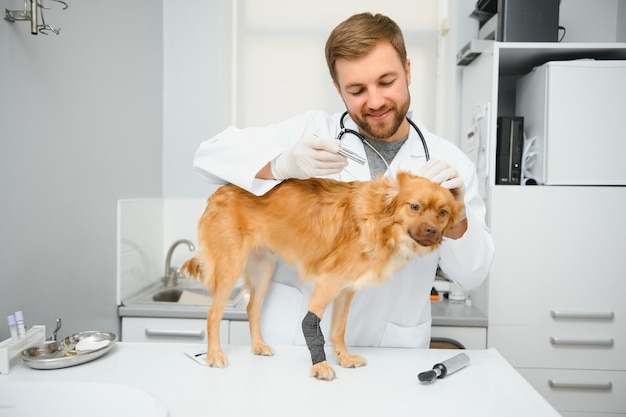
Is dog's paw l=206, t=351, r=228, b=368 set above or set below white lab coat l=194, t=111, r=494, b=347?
below

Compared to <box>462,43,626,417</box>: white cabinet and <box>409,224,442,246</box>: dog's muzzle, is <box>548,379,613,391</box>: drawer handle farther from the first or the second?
<box>409,224,442,246</box>: dog's muzzle

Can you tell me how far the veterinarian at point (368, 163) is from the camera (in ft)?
4.87

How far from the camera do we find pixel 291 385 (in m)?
1.29

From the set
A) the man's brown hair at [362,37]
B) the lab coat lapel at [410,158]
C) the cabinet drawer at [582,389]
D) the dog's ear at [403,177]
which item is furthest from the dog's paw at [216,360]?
the cabinet drawer at [582,389]

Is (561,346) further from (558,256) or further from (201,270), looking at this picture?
(201,270)

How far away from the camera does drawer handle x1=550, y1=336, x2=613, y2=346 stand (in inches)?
100

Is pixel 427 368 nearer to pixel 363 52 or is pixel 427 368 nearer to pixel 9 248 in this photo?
pixel 363 52

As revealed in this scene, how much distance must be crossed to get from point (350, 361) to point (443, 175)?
0.59 meters

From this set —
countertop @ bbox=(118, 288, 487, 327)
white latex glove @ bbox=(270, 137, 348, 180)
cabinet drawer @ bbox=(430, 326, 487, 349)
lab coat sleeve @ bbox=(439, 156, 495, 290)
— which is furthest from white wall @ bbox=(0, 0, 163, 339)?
cabinet drawer @ bbox=(430, 326, 487, 349)

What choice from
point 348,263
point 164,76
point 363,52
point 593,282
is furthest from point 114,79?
point 593,282

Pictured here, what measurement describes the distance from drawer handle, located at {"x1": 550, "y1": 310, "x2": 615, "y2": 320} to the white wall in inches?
90.0

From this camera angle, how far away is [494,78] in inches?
104

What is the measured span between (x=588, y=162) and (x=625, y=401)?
47.7 inches

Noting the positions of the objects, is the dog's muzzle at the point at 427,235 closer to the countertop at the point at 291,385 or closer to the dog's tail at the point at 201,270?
the countertop at the point at 291,385
